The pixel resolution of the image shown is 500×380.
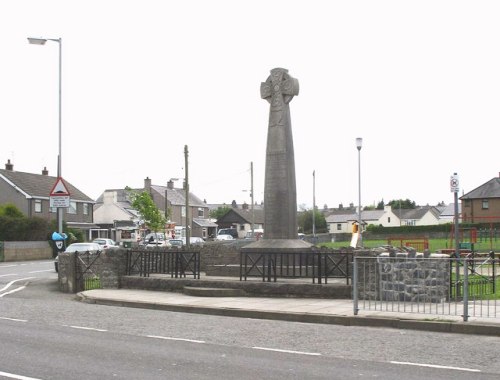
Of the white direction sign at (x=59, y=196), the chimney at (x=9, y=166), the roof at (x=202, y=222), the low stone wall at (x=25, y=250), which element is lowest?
the low stone wall at (x=25, y=250)

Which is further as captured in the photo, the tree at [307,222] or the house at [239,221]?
the house at [239,221]

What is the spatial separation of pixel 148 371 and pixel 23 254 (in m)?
43.3

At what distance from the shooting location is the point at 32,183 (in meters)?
66.3

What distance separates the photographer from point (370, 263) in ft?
50.4

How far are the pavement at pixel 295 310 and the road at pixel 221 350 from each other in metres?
0.37

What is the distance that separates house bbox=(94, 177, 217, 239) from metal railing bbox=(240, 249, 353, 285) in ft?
183

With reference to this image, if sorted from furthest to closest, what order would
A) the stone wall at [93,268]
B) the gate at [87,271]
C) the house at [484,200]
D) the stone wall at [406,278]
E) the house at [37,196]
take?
the house at [484,200], the house at [37,196], the gate at [87,271], the stone wall at [93,268], the stone wall at [406,278]

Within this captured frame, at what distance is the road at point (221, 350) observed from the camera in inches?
316

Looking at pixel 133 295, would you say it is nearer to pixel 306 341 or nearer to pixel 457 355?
pixel 306 341

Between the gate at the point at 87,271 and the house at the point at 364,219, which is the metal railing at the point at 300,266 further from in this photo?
the house at the point at 364,219

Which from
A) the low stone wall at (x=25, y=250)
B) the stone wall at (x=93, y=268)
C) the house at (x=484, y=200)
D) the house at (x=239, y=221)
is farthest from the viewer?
the house at (x=239, y=221)

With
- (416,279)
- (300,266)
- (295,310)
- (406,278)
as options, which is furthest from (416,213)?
(295,310)

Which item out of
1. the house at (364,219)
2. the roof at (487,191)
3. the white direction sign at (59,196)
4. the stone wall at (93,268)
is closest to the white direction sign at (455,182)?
the stone wall at (93,268)

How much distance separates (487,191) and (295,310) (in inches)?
2883
